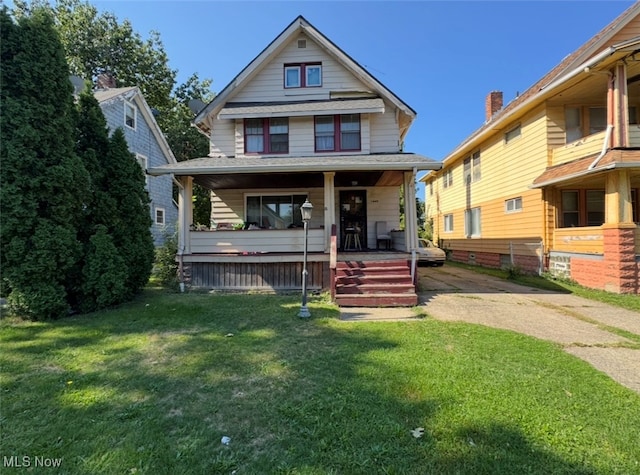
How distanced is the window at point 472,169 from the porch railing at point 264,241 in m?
11.2

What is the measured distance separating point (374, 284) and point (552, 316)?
3.66m

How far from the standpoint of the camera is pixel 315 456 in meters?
2.41

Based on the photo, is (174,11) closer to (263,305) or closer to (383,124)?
(383,124)

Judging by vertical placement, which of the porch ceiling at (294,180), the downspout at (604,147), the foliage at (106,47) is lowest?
the porch ceiling at (294,180)

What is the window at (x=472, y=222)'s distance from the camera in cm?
1617

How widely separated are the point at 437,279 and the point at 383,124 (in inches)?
230

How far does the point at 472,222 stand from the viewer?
16797 millimetres

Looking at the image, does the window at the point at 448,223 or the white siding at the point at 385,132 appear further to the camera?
the window at the point at 448,223

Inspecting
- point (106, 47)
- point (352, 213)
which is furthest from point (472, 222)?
point (106, 47)

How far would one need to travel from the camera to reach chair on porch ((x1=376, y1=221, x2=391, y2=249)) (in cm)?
1122

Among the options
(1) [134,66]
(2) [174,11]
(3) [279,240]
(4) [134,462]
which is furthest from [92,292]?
(1) [134,66]

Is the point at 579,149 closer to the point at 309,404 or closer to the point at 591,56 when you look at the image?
the point at 591,56

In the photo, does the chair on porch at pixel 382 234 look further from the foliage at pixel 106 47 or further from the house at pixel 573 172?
the foliage at pixel 106 47

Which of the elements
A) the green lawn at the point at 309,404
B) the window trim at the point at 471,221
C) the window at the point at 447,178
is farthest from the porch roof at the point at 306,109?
the window at the point at 447,178
